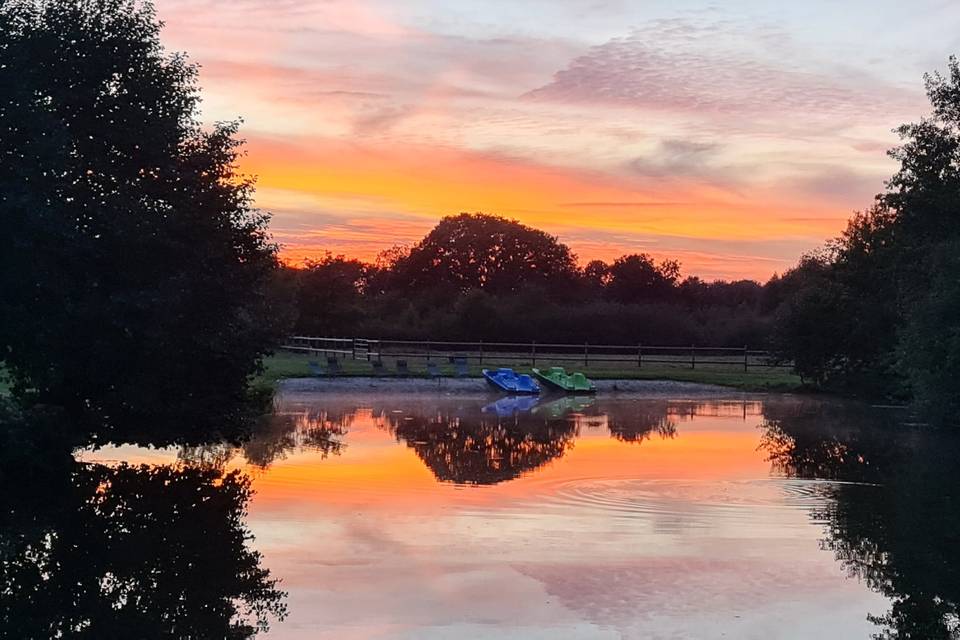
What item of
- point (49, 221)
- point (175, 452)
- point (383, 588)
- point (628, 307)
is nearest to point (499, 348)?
point (628, 307)

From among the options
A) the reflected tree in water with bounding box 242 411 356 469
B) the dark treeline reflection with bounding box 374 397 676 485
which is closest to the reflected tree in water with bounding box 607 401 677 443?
the dark treeline reflection with bounding box 374 397 676 485

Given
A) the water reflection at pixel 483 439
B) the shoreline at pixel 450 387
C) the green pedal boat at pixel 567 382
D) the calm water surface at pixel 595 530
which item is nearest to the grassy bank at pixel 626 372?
the shoreline at pixel 450 387

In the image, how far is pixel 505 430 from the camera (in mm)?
25625

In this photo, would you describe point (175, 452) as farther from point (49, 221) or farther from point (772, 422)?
point (772, 422)

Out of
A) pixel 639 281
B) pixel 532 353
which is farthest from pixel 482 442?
pixel 639 281

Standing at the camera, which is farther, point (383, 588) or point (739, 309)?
point (739, 309)

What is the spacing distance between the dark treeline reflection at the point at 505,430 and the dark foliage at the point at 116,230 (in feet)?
14.4

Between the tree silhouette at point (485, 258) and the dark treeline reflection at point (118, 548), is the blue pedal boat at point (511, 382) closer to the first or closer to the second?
the dark treeline reflection at point (118, 548)

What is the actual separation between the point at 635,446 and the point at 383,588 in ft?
43.6

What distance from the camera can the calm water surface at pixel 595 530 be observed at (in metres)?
9.16

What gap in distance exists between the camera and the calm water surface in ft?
30.1

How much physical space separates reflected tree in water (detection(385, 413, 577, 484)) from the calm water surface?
100 mm

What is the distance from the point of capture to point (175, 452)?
65.9 feet

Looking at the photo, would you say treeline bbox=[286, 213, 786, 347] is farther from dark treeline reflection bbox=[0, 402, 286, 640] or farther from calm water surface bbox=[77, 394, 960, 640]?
dark treeline reflection bbox=[0, 402, 286, 640]
